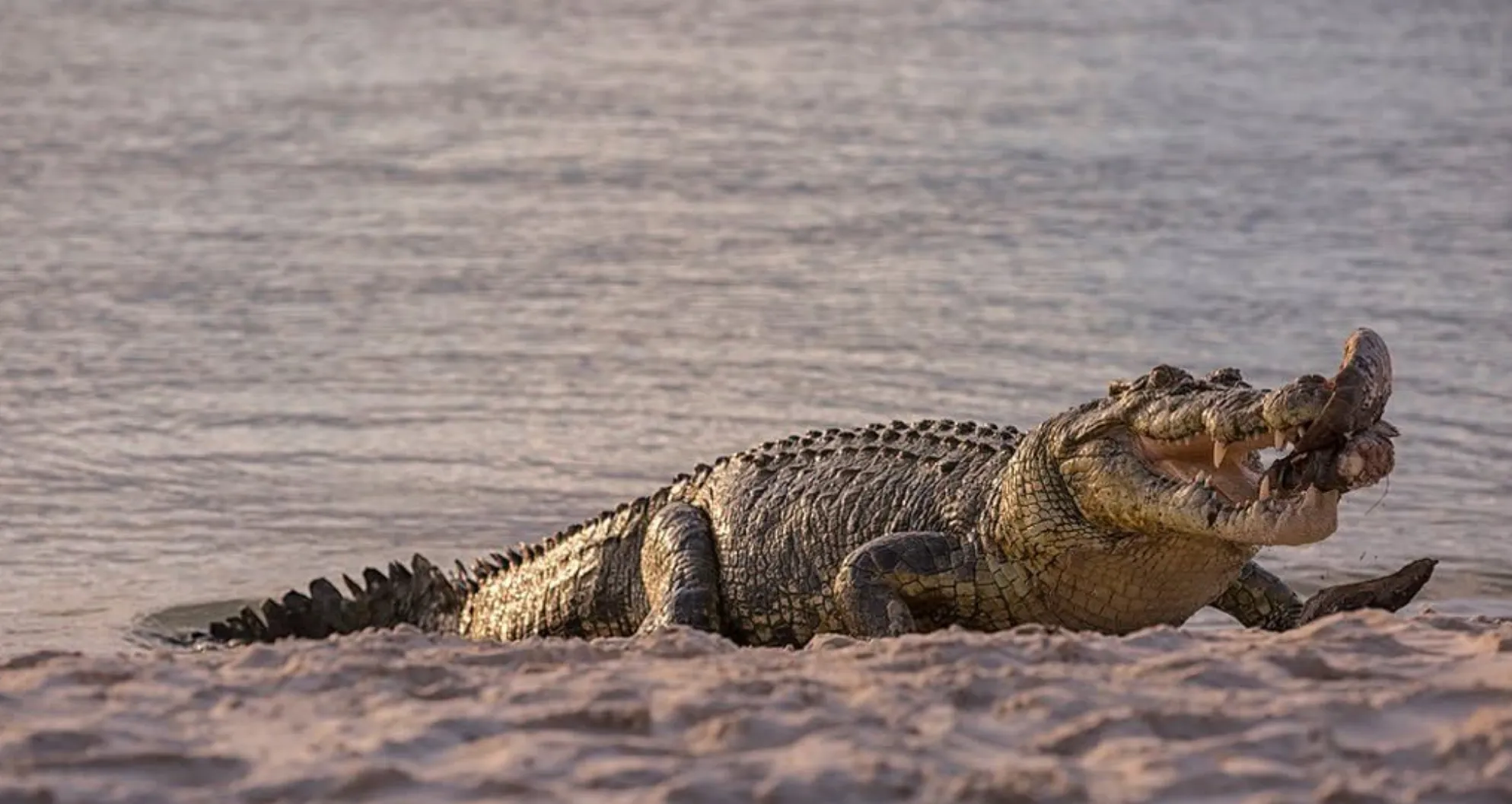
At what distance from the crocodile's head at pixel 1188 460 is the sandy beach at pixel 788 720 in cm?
39

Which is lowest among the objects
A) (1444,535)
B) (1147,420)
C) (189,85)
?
(1444,535)

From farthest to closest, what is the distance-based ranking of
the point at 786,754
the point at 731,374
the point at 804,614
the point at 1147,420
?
the point at 731,374 < the point at 804,614 < the point at 1147,420 < the point at 786,754

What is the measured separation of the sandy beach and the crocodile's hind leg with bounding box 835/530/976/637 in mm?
1245

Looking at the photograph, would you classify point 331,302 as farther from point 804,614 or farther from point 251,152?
point 804,614

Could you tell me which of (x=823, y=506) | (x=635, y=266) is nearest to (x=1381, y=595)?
(x=823, y=506)

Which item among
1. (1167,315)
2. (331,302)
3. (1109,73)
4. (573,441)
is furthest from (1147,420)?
(1109,73)

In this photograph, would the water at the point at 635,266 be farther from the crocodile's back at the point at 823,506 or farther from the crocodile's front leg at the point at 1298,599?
the crocodile's back at the point at 823,506

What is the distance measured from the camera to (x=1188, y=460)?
6430 mm

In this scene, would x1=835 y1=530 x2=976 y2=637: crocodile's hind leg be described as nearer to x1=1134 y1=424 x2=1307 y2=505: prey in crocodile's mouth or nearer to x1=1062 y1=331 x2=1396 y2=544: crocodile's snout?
x1=1062 y1=331 x2=1396 y2=544: crocodile's snout

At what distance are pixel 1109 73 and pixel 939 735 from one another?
43.8 ft

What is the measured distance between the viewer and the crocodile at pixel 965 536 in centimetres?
587

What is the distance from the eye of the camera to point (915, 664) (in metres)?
5.13

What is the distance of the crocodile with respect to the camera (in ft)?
19.2

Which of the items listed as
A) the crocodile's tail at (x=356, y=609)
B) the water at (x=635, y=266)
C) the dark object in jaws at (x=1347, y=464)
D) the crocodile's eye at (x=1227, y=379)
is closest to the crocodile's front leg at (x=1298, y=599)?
the crocodile's eye at (x=1227, y=379)
